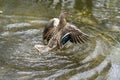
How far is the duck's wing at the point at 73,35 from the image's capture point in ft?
20.8

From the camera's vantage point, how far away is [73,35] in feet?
20.9

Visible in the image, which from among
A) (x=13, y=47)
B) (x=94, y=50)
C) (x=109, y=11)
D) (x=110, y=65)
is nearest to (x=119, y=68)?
(x=110, y=65)

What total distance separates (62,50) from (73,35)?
0.45 m

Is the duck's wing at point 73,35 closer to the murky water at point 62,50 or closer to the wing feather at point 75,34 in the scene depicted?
the wing feather at point 75,34

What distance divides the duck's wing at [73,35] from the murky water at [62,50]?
243 mm

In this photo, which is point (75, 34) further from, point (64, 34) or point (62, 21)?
point (62, 21)

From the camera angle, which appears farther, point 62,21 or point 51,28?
point 51,28

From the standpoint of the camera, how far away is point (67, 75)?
561cm

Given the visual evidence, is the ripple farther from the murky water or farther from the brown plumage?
the brown plumage

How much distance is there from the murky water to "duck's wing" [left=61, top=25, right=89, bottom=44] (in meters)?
0.24

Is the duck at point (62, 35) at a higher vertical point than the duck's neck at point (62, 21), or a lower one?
lower

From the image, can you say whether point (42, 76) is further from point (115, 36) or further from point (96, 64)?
point (115, 36)

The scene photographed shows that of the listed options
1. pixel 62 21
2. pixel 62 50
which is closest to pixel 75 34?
pixel 62 21

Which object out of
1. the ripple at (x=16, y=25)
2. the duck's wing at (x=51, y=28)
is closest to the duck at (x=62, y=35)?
the duck's wing at (x=51, y=28)
